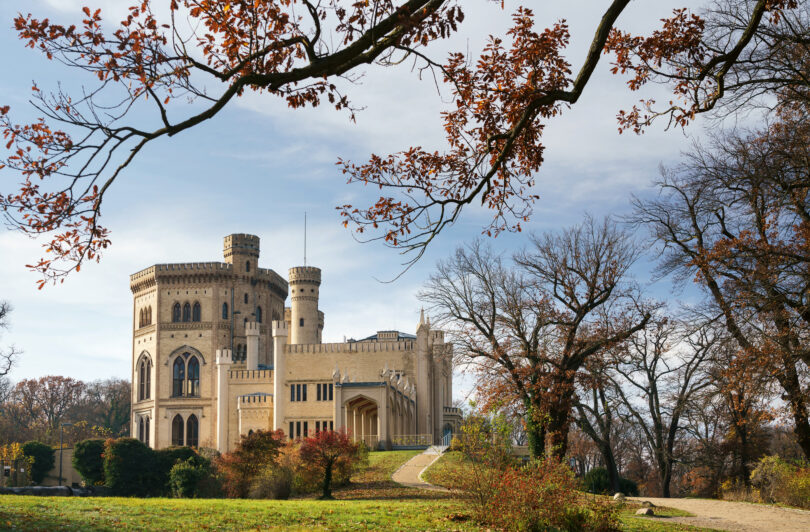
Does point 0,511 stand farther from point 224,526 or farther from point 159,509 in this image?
point 224,526

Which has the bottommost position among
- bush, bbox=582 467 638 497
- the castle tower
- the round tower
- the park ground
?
bush, bbox=582 467 638 497

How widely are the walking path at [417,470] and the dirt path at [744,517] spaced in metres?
9.23

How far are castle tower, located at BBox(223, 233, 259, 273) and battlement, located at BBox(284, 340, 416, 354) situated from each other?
1430 centimetres

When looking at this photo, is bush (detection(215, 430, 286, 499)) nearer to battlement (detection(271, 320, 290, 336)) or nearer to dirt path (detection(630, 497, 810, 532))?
dirt path (detection(630, 497, 810, 532))

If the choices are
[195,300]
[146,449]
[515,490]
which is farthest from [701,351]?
[195,300]

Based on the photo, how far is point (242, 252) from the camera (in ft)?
231

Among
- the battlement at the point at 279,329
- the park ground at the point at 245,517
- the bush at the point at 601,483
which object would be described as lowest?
the bush at the point at 601,483

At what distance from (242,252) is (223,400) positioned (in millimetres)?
16729

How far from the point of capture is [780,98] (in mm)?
15055

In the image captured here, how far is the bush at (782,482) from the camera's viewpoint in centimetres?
2236

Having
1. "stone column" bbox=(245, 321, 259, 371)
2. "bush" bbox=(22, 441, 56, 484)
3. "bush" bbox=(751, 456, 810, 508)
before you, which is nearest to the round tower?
"stone column" bbox=(245, 321, 259, 371)

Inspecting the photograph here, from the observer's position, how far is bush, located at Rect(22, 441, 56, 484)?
44875 millimetres

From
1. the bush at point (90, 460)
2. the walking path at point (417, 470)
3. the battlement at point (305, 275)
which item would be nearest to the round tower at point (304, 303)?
the battlement at point (305, 275)

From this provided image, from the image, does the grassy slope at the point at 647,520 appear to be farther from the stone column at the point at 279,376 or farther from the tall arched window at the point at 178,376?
the tall arched window at the point at 178,376
